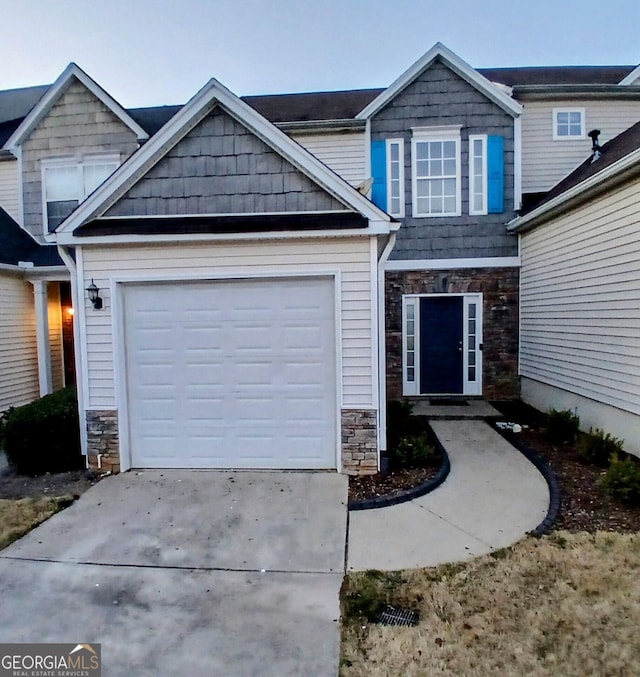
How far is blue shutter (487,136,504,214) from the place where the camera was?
30.8 feet

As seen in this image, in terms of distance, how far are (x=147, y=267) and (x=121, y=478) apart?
8.89ft

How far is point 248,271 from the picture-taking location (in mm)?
5664

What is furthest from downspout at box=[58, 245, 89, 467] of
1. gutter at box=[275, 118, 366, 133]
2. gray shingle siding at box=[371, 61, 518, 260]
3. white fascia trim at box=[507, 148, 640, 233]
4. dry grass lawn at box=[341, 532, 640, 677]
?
white fascia trim at box=[507, 148, 640, 233]

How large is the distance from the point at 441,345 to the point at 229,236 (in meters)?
5.91

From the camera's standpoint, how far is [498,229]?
378 inches

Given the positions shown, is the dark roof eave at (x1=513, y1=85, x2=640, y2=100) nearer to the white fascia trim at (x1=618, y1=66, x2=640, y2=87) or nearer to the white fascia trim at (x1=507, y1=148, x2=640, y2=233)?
the white fascia trim at (x1=618, y1=66, x2=640, y2=87)

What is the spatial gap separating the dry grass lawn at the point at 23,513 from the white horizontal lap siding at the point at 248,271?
1.28m

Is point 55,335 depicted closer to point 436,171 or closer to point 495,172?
point 436,171

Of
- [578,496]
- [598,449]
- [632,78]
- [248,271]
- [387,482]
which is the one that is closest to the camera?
[578,496]

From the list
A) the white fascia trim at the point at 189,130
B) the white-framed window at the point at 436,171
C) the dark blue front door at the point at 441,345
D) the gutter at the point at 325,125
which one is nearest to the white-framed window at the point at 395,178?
the white-framed window at the point at 436,171

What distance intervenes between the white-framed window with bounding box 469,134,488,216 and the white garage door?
553 cm

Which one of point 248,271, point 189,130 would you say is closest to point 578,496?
point 248,271

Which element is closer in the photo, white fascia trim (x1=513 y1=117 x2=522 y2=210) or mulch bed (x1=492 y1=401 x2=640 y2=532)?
mulch bed (x1=492 y1=401 x2=640 y2=532)

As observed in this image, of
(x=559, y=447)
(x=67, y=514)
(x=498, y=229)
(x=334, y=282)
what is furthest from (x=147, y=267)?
(x=498, y=229)
